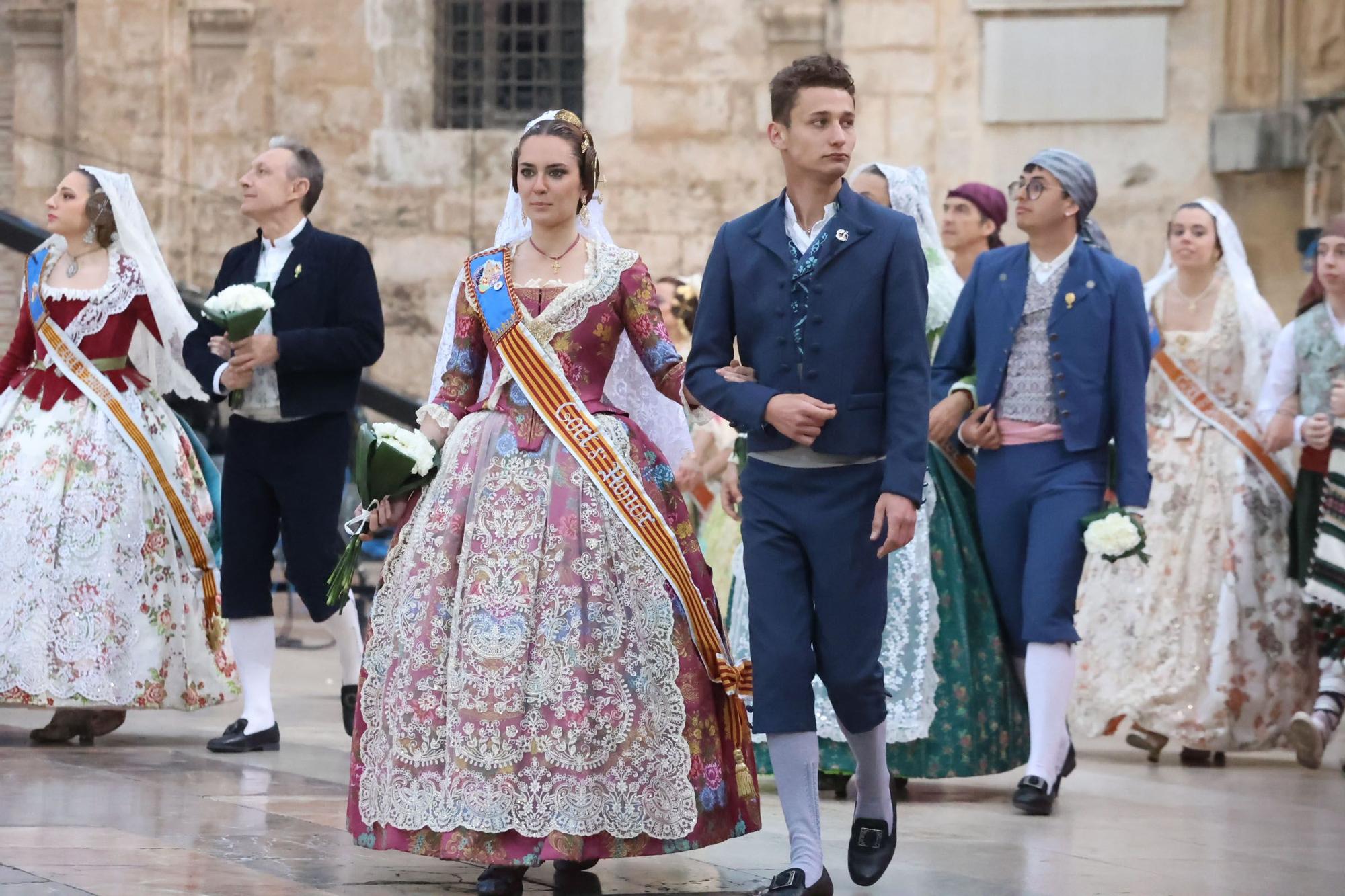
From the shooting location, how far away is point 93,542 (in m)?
7.67

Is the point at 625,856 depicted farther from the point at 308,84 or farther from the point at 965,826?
the point at 308,84

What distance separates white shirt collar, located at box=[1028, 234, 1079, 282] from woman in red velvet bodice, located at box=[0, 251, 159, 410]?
3.05 m

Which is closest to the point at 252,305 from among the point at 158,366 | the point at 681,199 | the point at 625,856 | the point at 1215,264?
the point at 158,366

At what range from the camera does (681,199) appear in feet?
46.3

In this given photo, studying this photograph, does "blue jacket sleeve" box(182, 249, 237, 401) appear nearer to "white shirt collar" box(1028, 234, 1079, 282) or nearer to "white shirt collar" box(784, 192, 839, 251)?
"white shirt collar" box(1028, 234, 1079, 282)

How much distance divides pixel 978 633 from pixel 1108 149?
675 centimetres

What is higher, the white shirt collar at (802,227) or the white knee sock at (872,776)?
the white shirt collar at (802,227)

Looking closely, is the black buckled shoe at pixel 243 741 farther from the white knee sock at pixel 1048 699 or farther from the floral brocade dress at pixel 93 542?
the white knee sock at pixel 1048 699

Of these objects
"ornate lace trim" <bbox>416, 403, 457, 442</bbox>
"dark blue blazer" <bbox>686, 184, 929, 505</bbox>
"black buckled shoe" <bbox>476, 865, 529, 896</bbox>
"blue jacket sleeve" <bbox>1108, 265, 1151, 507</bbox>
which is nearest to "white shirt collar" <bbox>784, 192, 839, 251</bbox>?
"dark blue blazer" <bbox>686, 184, 929, 505</bbox>

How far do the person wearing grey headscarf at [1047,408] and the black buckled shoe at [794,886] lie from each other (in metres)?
1.78

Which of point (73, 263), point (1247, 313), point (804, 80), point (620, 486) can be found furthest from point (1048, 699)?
point (73, 263)

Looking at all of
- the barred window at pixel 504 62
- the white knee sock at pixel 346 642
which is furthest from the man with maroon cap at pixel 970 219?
the barred window at pixel 504 62

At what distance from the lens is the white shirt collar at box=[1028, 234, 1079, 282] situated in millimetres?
6949

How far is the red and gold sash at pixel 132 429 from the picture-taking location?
7773mm
